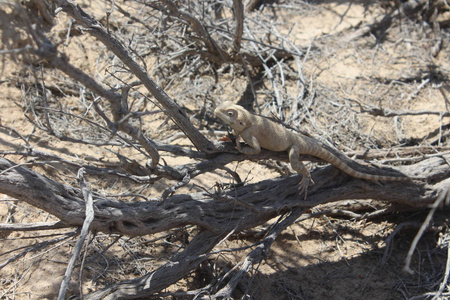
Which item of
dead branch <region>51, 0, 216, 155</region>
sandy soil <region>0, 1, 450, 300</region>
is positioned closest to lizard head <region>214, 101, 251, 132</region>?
dead branch <region>51, 0, 216, 155</region>

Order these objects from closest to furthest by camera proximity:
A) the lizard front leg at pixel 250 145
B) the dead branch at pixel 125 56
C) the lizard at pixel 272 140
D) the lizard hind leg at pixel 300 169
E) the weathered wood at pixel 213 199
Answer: the weathered wood at pixel 213 199, the dead branch at pixel 125 56, the lizard front leg at pixel 250 145, the lizard at pixel 272 140, the lizard hind leg at pixel 300 169

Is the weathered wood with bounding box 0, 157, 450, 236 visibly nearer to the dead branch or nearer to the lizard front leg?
the lizard front leg

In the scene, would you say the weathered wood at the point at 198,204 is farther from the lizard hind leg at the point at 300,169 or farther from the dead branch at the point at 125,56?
the dead branch at the point at 125,56

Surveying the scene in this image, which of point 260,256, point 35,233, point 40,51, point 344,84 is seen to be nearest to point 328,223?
point 260,256

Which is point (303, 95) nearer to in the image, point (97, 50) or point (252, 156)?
point (252, 156)

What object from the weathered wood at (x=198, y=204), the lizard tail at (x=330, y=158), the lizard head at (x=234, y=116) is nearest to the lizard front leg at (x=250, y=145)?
the lizard head at (x=234, y=116)

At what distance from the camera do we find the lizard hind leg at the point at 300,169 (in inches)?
188

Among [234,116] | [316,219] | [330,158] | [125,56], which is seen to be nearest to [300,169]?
[330,158]

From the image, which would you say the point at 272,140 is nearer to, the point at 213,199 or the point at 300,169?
the point at 300,169

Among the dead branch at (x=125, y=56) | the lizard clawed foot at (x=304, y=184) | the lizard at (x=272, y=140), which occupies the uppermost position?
the dead branch at (x=125, y=56)

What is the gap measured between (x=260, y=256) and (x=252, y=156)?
1192 millimetres

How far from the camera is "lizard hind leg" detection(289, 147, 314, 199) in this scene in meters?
4.77

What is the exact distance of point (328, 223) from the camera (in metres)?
6.11

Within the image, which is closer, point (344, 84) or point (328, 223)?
point (328, 223)
